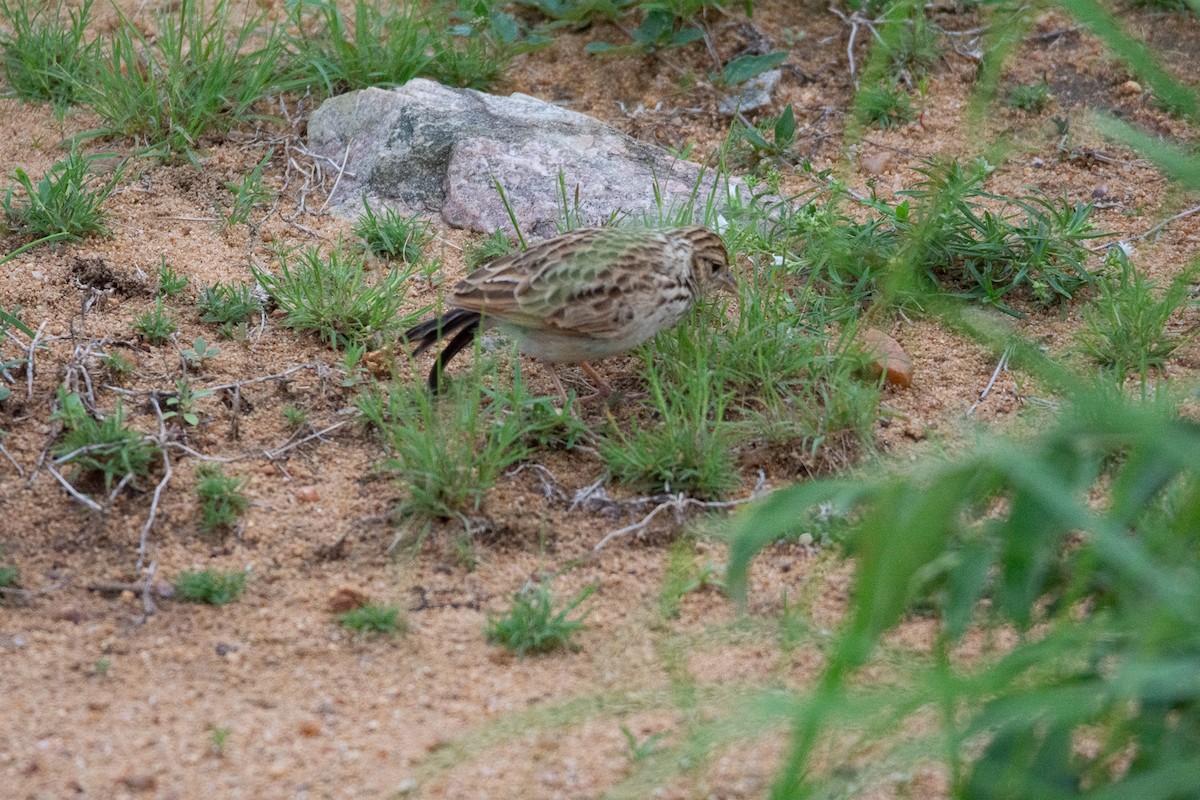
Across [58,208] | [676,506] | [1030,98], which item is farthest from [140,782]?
[1030,98]

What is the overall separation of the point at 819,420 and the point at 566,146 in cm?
225

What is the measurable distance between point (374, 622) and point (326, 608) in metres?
0.18

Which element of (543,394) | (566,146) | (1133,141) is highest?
(1133,141)

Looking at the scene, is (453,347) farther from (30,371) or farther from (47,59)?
(47,59)

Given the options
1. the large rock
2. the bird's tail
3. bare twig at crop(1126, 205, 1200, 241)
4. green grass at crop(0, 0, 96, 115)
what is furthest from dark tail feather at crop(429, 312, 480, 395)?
bare twig at crop(1126, 205, 1200, 241)

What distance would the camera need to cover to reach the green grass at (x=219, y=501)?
13.2 ft

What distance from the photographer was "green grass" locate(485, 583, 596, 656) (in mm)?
3568

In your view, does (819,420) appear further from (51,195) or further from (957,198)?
(51,195)

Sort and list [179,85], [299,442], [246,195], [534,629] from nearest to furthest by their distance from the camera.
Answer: [534,629]
[299,442]
[246,195]
[179,85]

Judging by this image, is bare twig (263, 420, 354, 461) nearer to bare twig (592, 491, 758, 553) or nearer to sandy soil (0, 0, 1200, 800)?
sandy soil (0, 0, 1200, 800)

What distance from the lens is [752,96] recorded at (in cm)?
683

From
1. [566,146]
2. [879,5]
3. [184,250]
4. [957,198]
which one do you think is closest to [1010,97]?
[879,5]

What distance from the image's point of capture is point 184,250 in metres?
5.54

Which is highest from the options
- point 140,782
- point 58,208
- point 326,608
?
point 58,208
